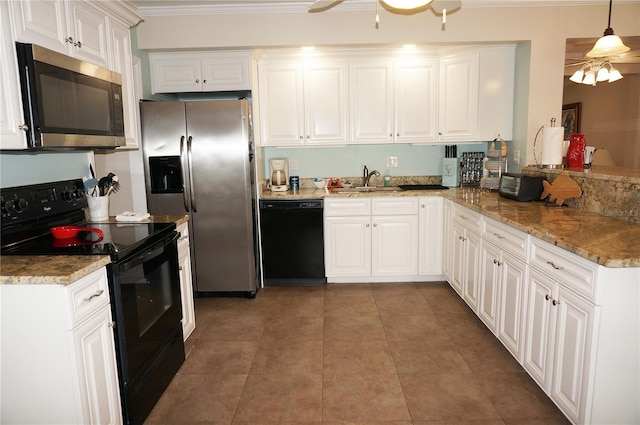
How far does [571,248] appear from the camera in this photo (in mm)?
1769

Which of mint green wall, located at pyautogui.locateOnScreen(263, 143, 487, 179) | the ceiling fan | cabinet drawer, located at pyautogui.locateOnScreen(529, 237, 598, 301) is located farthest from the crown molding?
cabinet drawer, located at pyautogui.locateOnScreen(529, 237, 598, 301)

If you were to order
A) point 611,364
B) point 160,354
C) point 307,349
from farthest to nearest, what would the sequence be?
point 307,349
point 160,354
point 611,364

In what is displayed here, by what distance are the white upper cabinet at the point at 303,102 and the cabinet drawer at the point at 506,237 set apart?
180 cm

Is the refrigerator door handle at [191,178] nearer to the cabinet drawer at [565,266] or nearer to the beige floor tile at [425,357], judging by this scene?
the beige floor tile at [425,357]

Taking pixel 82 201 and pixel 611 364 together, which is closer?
pixel 611 364

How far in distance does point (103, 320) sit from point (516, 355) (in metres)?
2.19

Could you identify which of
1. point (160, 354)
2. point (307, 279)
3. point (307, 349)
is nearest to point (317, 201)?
point (307, 279)

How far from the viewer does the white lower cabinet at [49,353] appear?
1.52m

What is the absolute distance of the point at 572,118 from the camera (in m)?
6.29

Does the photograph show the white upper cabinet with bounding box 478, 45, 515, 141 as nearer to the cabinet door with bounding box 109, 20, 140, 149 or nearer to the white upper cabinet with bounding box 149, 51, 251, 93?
the white upper cabinet with bounding box 149, 51, 251, 93

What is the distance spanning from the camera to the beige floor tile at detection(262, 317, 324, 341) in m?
2.94

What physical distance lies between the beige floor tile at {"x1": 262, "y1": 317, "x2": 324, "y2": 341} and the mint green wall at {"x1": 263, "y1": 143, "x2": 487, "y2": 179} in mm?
1794

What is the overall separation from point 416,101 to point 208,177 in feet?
7.05

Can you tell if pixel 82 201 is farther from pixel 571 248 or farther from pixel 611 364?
pixel 611 364
